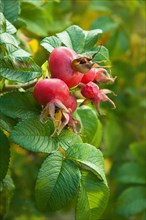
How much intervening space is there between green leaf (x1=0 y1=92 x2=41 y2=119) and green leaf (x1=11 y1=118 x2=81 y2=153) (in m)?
0.03

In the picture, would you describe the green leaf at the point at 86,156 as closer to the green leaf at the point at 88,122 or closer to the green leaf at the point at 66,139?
the green leaf at the point at 66,139

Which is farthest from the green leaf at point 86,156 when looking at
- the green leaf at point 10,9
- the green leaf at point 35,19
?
the green leaf at point 35,19

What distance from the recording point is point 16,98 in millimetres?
1096

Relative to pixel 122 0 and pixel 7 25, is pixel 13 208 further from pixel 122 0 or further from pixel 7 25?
pixel 7 25

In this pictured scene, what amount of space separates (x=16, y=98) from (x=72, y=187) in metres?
0.22

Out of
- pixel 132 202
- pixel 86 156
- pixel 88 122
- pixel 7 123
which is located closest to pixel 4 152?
pixel 7 123

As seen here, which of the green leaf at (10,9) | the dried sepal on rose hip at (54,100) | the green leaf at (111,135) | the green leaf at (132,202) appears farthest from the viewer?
the green leaf at (111,135)

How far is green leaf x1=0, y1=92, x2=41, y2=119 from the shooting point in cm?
107

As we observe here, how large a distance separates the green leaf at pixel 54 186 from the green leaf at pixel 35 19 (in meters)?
0.60

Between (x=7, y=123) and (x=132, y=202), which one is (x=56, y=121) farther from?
(x=132, y=202)

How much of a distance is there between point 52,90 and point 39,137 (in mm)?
104

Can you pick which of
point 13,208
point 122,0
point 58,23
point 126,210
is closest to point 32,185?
point 13,208

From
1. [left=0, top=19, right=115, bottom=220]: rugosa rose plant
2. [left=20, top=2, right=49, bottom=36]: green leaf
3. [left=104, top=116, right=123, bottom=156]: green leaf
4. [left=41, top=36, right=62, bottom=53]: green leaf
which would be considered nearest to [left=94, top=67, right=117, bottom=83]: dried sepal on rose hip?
[left=0, top=19, right=115, bottom=220]: rugosa rose plant

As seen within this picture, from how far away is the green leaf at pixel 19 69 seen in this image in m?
1.04
